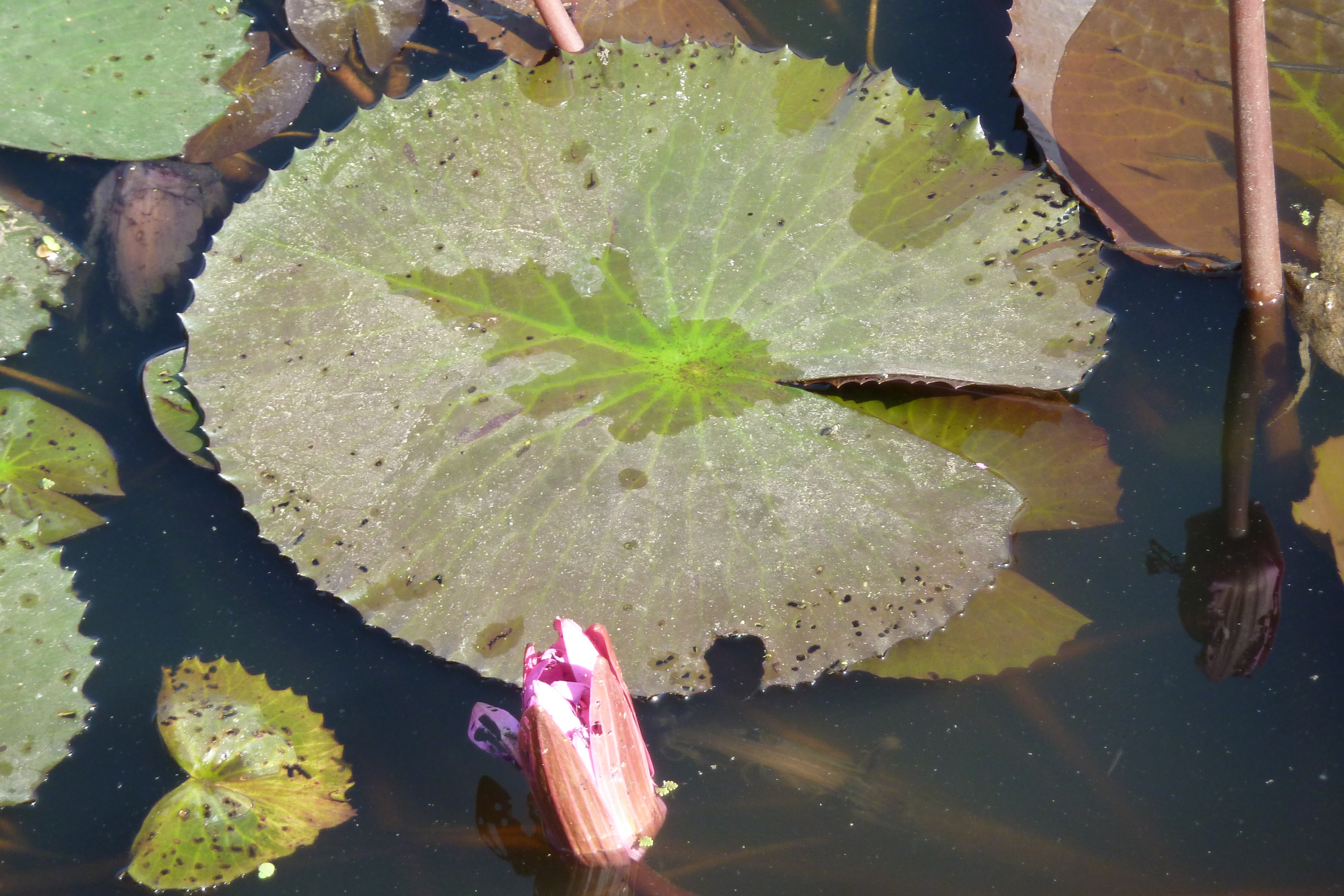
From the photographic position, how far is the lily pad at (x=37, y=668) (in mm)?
2139

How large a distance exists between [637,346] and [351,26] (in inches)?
77.6

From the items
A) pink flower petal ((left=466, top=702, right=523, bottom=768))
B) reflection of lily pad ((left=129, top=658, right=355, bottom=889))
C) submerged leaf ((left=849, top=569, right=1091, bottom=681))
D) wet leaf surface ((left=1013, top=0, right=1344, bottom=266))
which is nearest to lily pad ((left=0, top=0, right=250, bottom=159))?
reflection of lily pad ((left=129, top=658, right=355, bottom=889))

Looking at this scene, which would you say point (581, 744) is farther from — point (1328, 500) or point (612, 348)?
point (1328, 500)

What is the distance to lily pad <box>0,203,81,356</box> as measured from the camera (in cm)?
283

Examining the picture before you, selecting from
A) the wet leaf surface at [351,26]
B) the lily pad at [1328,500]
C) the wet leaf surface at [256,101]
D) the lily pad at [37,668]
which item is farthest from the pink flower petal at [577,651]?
the wet leaf surface at [351,26]

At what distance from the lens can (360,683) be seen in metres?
2.31

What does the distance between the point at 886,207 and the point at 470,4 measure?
6.06ft

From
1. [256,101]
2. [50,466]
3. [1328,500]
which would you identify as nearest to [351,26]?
[256,101]

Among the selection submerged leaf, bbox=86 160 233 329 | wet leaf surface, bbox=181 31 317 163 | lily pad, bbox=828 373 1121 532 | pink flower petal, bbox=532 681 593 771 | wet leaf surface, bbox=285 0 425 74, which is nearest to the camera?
pink flower petal, bbox=532 681 593 771

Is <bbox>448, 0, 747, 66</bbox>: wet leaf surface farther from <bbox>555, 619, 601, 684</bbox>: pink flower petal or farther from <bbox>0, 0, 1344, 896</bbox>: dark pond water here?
<bbox>555, 619, 601, 684</bbox>: pink flower petal

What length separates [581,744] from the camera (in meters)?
1.72

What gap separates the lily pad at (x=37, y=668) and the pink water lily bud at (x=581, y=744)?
40.5 inches

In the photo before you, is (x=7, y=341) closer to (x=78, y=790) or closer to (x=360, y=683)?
(x=78, y=790)

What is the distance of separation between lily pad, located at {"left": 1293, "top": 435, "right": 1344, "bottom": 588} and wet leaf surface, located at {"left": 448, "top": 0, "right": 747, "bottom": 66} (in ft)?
6.99
